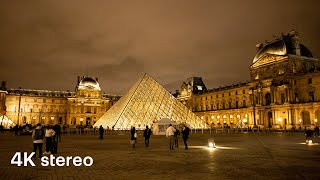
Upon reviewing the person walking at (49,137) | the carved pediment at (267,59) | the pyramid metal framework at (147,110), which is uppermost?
Result: the carved pediment at (267,59)

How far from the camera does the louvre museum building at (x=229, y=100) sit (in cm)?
3372

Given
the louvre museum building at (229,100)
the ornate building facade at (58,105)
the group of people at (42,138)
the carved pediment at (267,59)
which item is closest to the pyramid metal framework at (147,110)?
the louvre museum building at (229,100)

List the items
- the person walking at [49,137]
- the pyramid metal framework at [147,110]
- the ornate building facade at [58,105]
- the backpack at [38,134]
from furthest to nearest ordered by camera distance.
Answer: the ornate building facade at [58,105], the pyramid metal framework at [147,110], the person walking at [49,137], the backpack at [38,134]

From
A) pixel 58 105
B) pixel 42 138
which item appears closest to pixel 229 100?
pixel 58 105

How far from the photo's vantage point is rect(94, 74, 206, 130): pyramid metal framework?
102 feet

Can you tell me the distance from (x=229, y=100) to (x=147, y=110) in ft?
111

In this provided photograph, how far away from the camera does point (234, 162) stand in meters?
8.77

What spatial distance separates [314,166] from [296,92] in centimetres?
4233

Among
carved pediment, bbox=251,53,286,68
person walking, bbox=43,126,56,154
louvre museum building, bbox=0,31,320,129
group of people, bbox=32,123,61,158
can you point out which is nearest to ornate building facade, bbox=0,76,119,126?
louvre museum building, bbox=0,31,320,129

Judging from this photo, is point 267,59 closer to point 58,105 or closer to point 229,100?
point 229,100

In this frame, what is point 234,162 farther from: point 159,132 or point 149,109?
point 149,109

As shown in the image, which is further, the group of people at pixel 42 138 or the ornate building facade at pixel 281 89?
the ornate building facade at pixel 281 89

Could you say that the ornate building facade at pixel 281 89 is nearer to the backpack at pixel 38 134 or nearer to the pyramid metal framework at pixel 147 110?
the pyramid metal framework at pixel 147 110

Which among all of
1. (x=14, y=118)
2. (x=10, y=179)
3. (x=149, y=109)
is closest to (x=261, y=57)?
(x=149, y=109)
